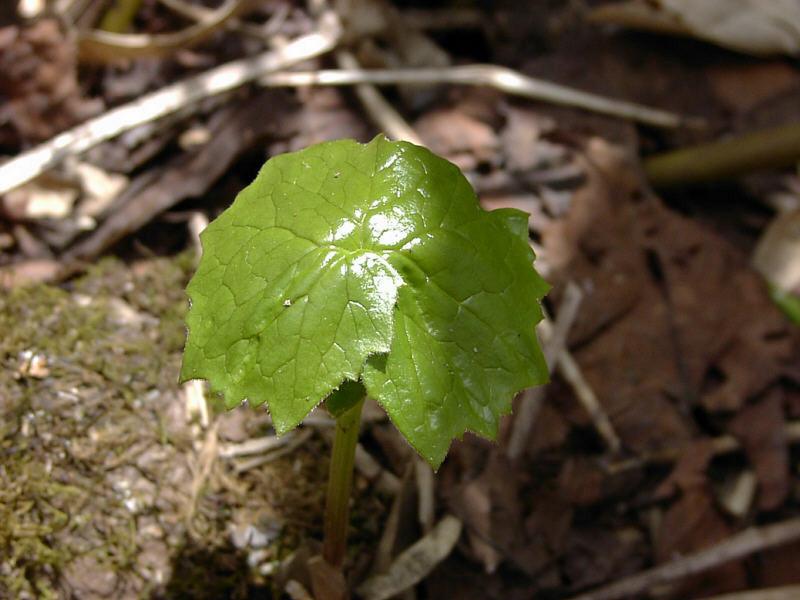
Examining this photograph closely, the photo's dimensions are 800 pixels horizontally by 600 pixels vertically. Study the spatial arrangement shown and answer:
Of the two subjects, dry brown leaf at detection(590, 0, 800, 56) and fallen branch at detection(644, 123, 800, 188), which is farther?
dry brown leaf at detection(590, 0, 800, 56)

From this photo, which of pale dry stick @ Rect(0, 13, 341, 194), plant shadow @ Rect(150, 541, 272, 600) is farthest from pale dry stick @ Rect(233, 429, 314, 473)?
pale dry stick @ Rect(0, 13, 341, 194)

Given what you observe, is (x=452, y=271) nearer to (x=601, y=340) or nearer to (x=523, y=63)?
(x=601, y=340)

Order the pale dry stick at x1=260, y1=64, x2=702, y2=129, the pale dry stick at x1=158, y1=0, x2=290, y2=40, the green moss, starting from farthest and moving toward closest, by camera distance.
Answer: the pale dry stick at x1=158, y1=0, x2=290, y2=40 → the pale dry stick at x1=260, y1=64, x2=702, y2=129 → the green moss

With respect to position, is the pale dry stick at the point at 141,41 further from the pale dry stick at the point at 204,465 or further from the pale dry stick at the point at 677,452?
the pale dry stick at the point at 677,452

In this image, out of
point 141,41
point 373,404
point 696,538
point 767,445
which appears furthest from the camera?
point 141,41

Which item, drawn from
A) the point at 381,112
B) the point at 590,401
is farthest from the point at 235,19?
the point at 590,401

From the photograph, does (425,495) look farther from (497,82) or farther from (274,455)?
(497,82)

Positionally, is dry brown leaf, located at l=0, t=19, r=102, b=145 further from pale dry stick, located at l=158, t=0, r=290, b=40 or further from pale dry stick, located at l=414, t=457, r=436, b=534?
pale dry stick, located at l=414, t=457, r=436, b=534
